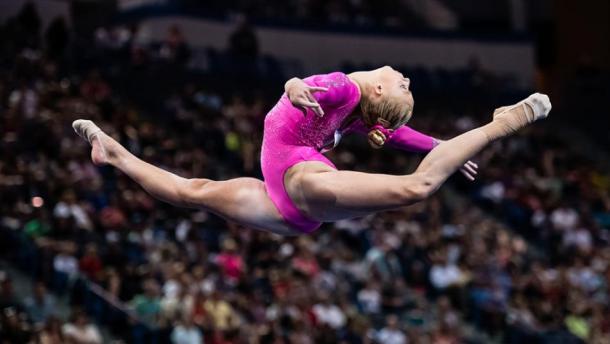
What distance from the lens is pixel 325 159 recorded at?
5.51 meters

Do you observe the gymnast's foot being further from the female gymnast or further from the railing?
the railing

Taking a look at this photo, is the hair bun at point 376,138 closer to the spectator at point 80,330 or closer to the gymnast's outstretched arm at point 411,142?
the gymnast's outstretched arm at point 411,142

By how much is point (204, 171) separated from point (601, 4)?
40.1ft

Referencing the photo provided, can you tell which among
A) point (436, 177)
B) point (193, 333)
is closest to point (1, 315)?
point (193, 333)

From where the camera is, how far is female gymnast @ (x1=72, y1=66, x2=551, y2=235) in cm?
501

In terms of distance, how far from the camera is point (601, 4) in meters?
22.5

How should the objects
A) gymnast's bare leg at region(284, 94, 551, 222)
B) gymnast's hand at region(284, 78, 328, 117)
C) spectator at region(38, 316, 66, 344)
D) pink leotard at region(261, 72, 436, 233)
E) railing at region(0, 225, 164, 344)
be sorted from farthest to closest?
railing at region(0, 225, 164, 344) < spectator at region(38, 316, 66, 344) < pink leotard at region(261, 72, 436, 233) < gymnast's bare leg at region(284, 94, 551, 222) < gymnast's hand at region(284, 78, 328, 117)

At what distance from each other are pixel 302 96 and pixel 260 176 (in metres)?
9.68

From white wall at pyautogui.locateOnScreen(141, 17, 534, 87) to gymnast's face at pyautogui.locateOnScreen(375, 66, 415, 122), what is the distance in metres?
13.5

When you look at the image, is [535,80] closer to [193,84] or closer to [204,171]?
[193,84]

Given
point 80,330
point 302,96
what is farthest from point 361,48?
point 302,96

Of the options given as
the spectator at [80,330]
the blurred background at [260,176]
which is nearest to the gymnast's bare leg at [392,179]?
the blurred background at [260,176]

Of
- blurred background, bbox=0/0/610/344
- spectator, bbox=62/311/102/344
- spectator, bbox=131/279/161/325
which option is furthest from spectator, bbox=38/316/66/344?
spectator, bbox=131/279/161/325

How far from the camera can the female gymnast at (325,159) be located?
5.01 m
